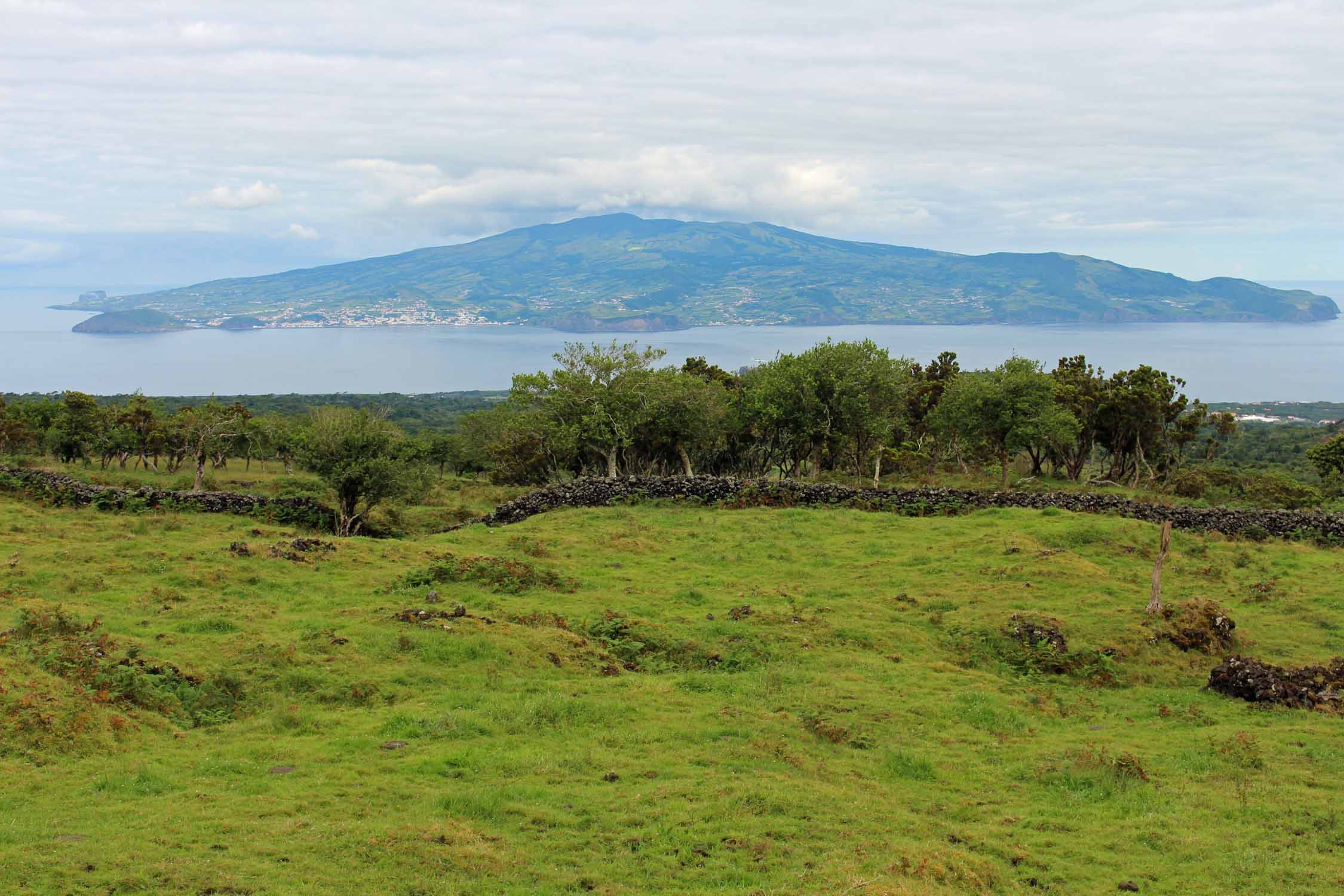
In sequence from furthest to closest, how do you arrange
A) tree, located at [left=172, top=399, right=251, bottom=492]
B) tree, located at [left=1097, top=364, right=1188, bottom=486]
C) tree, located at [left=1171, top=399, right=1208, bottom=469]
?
tree, located at [left=172, top=399, right=251, bottom=492], tree, located at [left=1171, top=399, right=1208, bottom=469], tree, located at [left=1097, top=364, right=1188, bottom=486]

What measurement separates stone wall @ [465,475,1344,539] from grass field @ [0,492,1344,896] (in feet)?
21.8

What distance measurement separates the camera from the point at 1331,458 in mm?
42969

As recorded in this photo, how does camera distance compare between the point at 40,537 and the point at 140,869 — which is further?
the point at 40,537

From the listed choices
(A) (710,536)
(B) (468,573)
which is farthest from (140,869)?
(A) (710,536)

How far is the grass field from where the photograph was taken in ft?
25.3

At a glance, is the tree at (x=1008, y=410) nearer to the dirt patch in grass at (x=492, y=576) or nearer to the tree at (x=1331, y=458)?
the tree at (x=1331, y=458)

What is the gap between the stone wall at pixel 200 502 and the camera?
28.8m

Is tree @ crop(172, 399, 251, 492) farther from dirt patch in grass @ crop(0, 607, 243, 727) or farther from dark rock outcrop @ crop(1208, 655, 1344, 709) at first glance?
dark rock outcrop @ crop(1208, 655, 1344, 709)

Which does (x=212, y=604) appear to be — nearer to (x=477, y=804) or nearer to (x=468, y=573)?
(x=468, y=573)

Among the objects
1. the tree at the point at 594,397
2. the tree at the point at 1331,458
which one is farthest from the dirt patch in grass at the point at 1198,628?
the tree at the point at 1331,458

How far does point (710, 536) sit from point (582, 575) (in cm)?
593

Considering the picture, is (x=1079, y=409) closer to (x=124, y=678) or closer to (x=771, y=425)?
(x=771, y=425)

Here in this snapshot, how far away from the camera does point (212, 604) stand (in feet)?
51.9

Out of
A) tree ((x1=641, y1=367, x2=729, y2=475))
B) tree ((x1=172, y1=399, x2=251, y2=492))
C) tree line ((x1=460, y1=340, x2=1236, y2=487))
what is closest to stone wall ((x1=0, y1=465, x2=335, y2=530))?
tree line ((x1=460, y1=340, x2=1236, y2=487))
